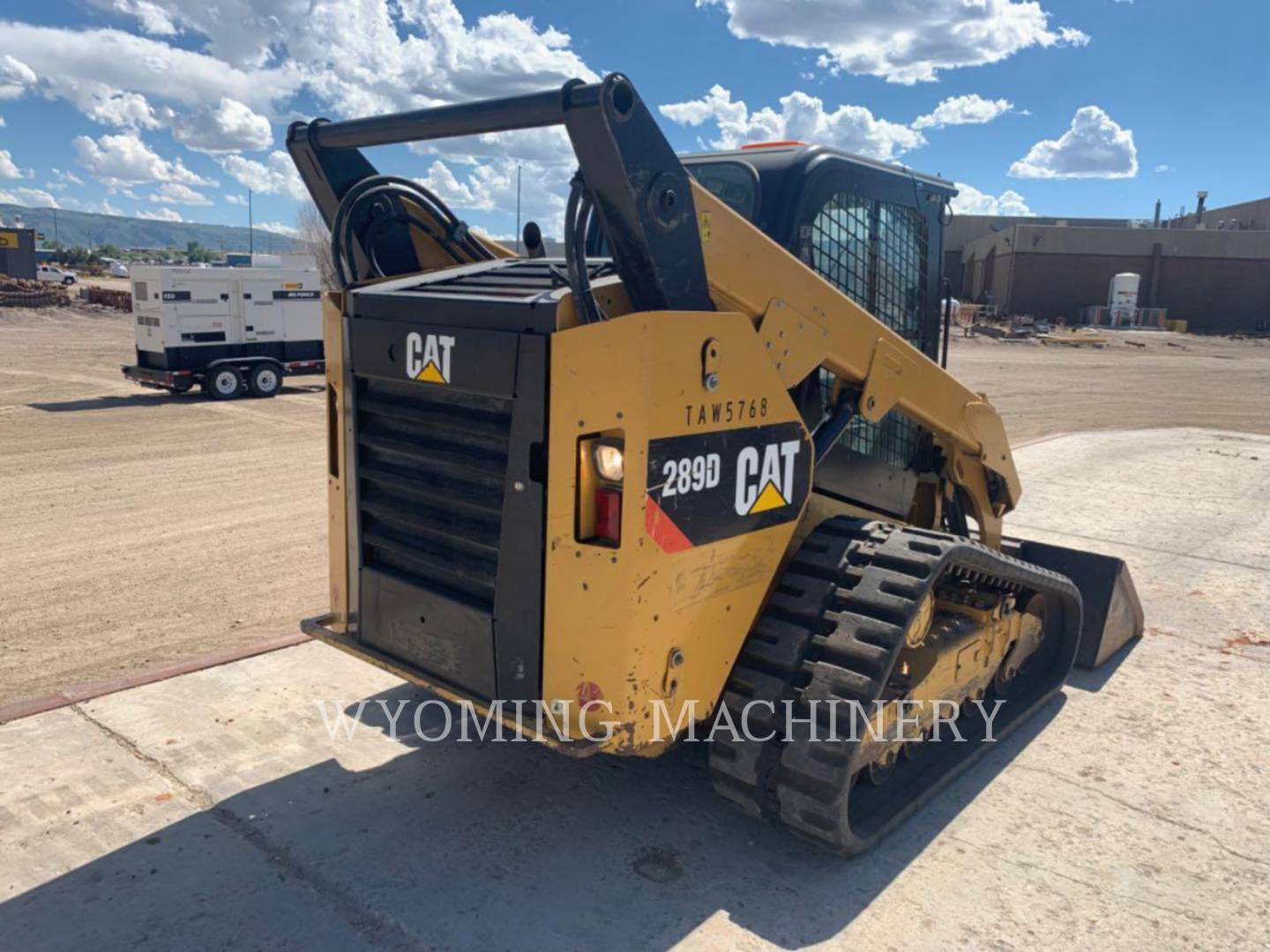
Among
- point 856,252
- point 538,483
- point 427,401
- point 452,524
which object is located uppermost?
point 856,252

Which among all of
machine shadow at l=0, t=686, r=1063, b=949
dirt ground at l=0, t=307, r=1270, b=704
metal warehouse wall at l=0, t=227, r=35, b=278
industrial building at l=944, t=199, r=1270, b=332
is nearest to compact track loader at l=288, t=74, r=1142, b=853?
machine shadow at l=0, t=686, r=1063, b=949

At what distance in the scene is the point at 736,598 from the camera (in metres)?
3.49

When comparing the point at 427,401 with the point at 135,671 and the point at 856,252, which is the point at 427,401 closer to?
the point at 856,252

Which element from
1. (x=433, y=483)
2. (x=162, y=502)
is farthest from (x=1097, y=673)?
(x=162, y=502)

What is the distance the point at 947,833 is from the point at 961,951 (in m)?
0.76

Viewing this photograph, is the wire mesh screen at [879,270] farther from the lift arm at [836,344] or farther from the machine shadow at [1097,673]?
the machine shadow at [1097,673]

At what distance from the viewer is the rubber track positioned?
11.0ft

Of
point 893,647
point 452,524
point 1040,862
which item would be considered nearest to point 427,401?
point 452,524

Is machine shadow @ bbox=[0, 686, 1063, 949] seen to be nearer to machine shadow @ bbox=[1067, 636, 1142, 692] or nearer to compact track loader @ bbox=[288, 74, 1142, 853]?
compact track loader @ bbox=[288, 74, 1142, 853]

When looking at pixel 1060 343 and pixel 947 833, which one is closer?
pixel 947 833

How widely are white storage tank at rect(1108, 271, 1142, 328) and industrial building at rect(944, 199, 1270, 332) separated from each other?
105 inches

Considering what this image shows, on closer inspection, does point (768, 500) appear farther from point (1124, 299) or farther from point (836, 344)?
point (1124, 299)

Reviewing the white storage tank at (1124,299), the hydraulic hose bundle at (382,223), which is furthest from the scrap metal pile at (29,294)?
the white storage tank at (1124,299)

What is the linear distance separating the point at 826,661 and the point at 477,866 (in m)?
1.45
